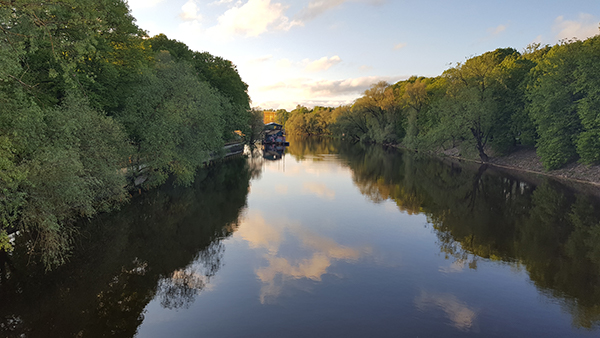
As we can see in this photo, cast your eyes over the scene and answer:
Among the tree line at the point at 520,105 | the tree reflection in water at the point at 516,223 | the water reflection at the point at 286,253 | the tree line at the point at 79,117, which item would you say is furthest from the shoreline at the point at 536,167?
the tree line at the point at 79,117

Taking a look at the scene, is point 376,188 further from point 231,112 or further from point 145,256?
point 231,112

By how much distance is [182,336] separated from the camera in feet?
35.8

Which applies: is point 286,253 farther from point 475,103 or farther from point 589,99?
point 475,103

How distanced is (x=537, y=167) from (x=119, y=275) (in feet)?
170

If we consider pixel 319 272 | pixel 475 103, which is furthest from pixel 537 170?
pixel 319 272

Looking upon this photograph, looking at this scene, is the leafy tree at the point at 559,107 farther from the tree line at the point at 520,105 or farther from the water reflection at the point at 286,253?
the water reflection at the point at 286,253

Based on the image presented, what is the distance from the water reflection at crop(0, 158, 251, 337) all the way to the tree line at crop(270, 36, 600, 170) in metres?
40.1

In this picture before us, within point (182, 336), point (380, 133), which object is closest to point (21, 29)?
point (182, 336)

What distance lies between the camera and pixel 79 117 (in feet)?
59.0

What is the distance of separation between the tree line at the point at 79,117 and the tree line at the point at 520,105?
40504mm

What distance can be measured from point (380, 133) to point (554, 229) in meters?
73.4

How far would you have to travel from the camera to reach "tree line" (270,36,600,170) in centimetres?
3778

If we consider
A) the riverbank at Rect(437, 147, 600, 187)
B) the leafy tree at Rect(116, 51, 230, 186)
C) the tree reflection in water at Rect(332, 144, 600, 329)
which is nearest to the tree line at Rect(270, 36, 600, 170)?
the riverbank at Rect(437, 147, 600, 187)

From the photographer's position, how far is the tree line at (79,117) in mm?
11250
